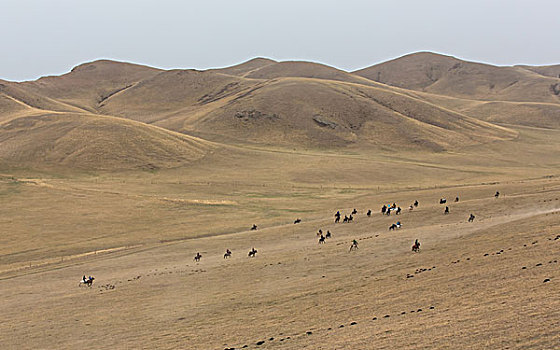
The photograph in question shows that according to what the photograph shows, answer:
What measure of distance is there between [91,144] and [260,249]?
74757mm

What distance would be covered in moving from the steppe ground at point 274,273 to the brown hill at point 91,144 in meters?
31.1

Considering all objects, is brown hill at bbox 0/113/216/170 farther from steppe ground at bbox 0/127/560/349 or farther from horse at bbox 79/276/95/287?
horse at bbox 79/276/95/287

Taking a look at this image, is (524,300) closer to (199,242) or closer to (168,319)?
(168,319)

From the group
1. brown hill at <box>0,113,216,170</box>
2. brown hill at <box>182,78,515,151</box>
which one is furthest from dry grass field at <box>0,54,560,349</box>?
brown hill at <box>182,78,515,151</box>

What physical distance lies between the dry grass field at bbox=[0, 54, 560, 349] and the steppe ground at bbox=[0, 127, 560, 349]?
0.38 ft

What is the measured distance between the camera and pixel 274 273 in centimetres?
2539

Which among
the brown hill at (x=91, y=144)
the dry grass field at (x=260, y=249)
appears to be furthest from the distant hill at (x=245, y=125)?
the dry grass field at (x=260, y=249)

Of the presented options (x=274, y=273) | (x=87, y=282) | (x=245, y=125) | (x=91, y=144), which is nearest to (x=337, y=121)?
(x=245, y=125)

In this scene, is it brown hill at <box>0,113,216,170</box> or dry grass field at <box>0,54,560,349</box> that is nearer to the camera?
dry grass field at <box>0,54,560,349</box>

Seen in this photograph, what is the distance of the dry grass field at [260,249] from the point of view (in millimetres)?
15500

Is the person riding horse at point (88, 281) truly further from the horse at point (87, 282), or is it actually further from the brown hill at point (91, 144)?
the brown hill at point (91, 144)

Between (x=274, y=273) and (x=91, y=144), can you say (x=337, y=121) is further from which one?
(x=274, y=273)

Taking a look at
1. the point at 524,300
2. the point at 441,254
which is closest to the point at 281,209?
the point at 441,254

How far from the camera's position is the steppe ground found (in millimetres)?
14586
